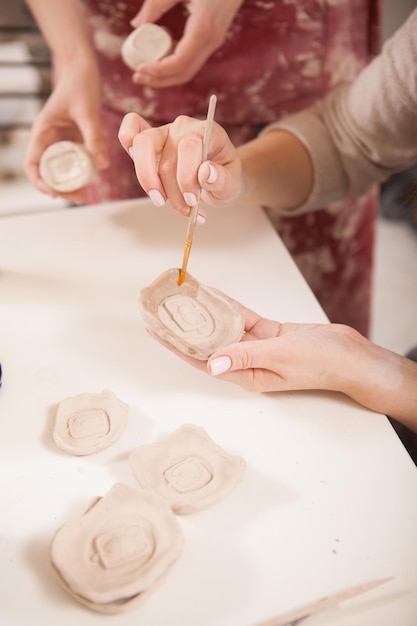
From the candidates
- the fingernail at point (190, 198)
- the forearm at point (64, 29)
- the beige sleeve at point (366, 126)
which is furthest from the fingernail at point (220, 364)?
the forearm at point (64, 29)

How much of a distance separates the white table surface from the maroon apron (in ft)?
1.41

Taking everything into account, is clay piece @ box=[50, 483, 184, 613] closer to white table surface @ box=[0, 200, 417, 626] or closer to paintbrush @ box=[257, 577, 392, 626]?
white table surface @ box=[0, 200, 417, 626]

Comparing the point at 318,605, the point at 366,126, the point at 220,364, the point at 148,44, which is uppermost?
the point at 148,44

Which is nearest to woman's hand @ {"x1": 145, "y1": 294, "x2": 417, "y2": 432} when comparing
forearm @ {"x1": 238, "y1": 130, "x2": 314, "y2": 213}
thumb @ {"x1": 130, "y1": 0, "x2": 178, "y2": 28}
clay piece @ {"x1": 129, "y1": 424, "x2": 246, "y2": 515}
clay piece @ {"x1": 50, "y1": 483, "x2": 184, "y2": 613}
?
clay piece @ {"x1": 129, "y1": 424, "x2": 246, "y2": 515}

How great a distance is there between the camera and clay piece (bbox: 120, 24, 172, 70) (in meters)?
1.38

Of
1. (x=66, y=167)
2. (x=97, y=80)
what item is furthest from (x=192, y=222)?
(x=97, y=80)

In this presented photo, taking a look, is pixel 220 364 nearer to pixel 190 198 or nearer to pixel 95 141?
pixel 190 198

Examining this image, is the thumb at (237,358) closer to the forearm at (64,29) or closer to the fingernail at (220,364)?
the fingernail at (220,364)

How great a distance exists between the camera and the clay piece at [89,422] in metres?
0.86

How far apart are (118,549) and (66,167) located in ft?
3.05

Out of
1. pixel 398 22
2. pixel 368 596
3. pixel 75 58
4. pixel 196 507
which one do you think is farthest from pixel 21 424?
pixel 398 22

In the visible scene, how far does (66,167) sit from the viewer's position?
1373mm

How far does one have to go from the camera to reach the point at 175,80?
4.68 feet

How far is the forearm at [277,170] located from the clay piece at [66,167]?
0.36 metres
